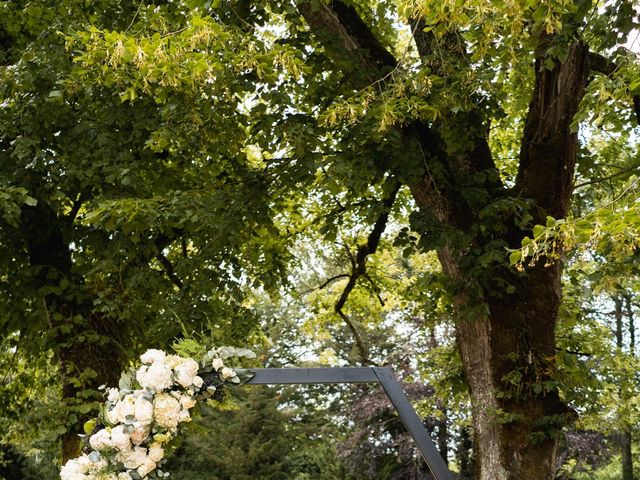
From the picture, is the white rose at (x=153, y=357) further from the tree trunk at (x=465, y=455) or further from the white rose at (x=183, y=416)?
the tree trunk at (x=465, y=455)

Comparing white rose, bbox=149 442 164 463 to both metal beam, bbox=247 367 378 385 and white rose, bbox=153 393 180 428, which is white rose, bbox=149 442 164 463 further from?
metal beam, bbox=247 367 378 385

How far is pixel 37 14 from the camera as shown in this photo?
6773mm

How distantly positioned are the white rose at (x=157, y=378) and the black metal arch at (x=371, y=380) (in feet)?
1.39

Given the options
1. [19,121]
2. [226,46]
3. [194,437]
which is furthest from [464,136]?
[194,437]

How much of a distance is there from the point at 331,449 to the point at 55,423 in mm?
10110

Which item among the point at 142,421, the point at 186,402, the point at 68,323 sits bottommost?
the point at 142,421

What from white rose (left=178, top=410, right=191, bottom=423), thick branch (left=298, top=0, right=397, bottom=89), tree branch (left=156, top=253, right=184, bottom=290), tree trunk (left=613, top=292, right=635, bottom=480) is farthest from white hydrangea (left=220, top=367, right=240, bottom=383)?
tree trunk (left=613, top=292, right=635, bottom=480)

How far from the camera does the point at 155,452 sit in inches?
136

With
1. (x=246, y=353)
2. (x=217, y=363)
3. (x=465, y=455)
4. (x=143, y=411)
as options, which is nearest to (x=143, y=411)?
(x=143, y=411)

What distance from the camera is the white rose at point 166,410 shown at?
3.38 metres

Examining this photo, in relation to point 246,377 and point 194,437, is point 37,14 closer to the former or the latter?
point 246,377

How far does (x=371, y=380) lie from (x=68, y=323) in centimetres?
498

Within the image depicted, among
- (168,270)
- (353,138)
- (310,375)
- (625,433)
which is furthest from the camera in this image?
(625,433)

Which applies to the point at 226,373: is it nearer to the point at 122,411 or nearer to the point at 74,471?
the point at 122,411
